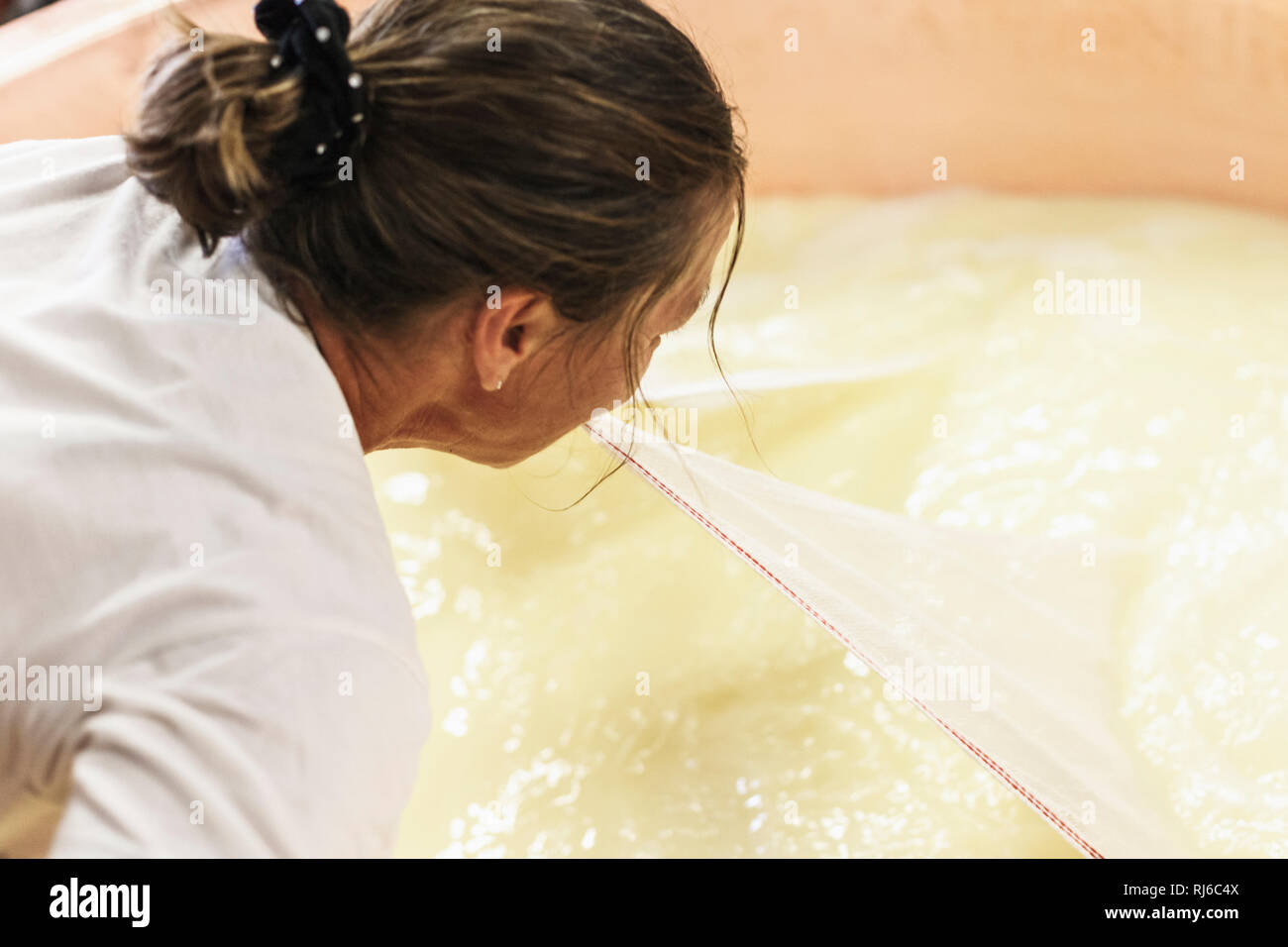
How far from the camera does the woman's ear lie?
2.20 feet

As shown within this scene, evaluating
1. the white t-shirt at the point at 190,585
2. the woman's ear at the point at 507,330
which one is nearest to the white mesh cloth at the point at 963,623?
the woman's ear at the point at 507,330

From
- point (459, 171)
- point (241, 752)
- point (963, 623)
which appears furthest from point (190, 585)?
point (963, 623)

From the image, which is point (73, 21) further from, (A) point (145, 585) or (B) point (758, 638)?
(A) point (145, 585)

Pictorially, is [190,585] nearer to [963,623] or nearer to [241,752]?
[241,752]

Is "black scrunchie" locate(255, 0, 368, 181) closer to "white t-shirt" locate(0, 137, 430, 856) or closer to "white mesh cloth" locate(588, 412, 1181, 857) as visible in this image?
"white t-shirt" locate(0, 137, 430, 856)

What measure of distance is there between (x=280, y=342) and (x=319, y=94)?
11cm

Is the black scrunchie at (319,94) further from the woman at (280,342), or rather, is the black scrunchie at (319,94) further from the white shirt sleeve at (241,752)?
the white shirt sleeve at (241,752)

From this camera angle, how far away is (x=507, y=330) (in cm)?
70

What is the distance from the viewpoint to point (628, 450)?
956 mm

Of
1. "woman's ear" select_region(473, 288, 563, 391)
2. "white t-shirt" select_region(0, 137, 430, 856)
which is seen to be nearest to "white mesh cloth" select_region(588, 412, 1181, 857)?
"woman's ear" select_region(473, 288, 563, 391)

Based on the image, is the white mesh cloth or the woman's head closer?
the woman's head

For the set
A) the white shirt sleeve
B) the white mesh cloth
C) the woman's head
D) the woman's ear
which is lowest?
the white mesh cloth
